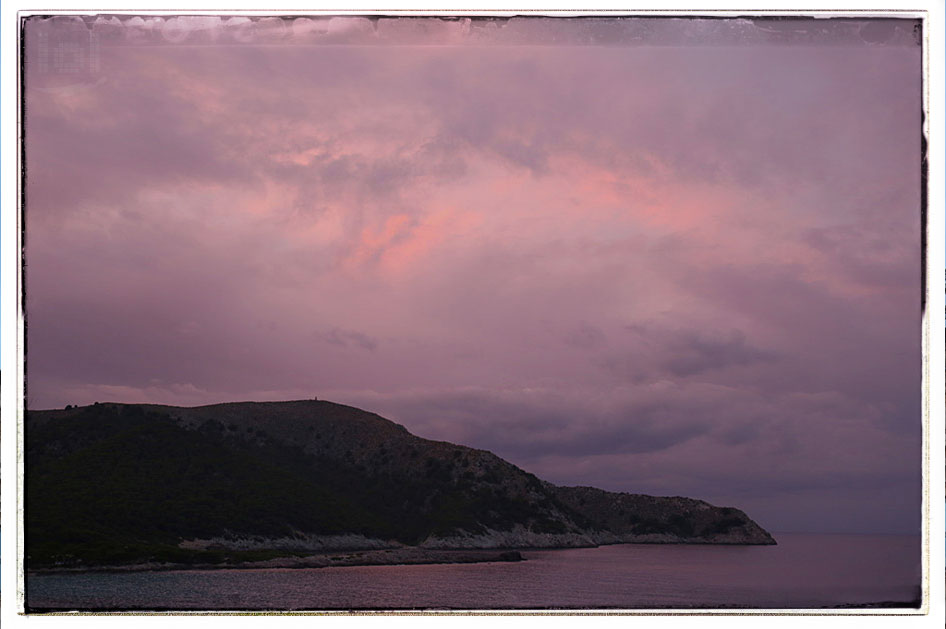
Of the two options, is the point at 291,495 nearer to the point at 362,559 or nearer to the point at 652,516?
the point at 362,559

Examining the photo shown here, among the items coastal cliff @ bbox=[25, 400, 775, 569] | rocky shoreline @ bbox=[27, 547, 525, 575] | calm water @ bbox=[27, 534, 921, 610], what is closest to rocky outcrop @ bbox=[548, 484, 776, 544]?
coastal cliff @ bbox=[25, 400, 775, 569]

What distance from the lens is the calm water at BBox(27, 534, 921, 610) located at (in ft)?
23.2

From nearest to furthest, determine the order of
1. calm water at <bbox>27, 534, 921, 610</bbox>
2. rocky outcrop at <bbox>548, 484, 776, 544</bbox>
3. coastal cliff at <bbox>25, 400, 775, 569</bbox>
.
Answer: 1. calm water at <bbox>27, 534, 921, 610</bbox>
2. rocky outcrop at <bbox>548, 484, 776, 544</bbox>
3. coastal cliff at <bbox>25, 400, 775, 569</bbox>

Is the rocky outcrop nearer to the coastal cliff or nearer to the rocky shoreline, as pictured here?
the coastal cliff

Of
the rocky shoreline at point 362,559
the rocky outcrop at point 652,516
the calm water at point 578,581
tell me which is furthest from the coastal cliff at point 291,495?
the calm water at point 578,581

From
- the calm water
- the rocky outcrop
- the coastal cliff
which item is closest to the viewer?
the calm water

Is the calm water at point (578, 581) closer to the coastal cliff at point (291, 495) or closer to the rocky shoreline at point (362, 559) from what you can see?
the rocky shoreline at point (362, 559)

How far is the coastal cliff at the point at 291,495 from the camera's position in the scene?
989 centimetres

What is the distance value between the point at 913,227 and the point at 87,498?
8.49 m

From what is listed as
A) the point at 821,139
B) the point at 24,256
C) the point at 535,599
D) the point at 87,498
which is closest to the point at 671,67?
the point at 821,139

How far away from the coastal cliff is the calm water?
601 millimetres

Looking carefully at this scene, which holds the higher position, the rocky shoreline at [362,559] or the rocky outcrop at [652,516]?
the rocky outcrop at [652,516]

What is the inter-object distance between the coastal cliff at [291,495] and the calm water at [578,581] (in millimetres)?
601

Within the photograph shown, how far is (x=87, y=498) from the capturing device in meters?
10.7
